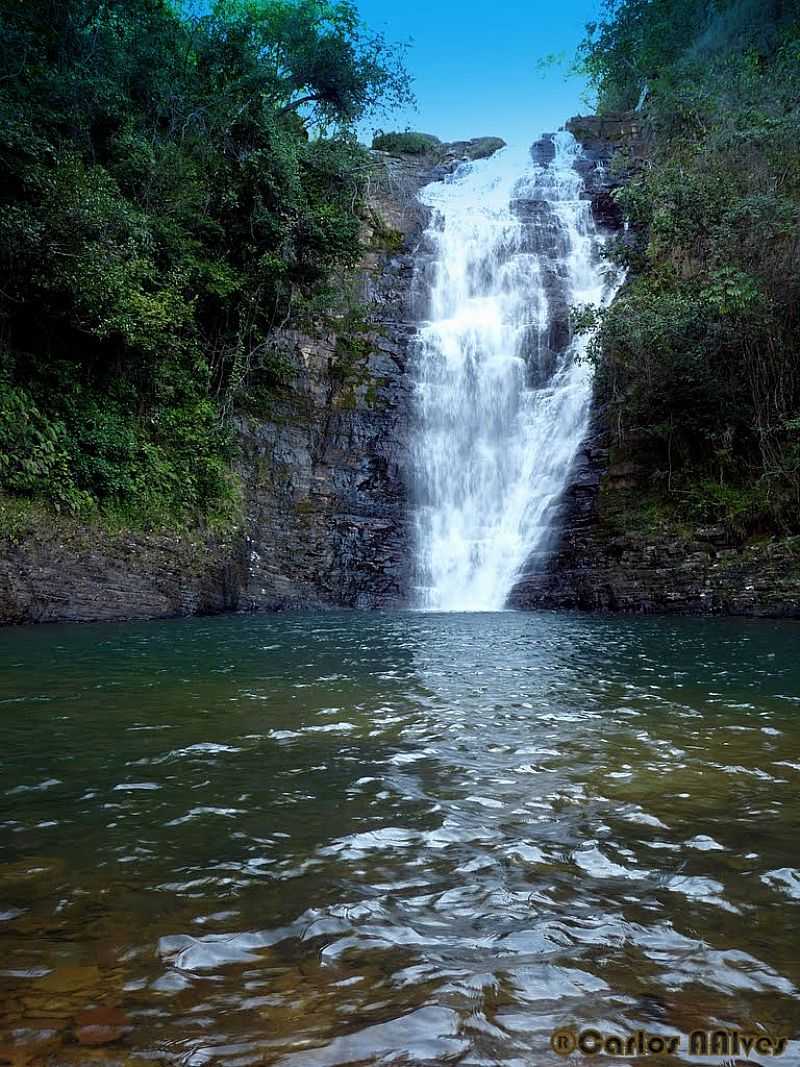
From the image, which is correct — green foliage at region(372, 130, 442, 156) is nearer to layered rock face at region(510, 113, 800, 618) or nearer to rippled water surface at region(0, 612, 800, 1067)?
layered rock face at region(510, 113, 800, 618)

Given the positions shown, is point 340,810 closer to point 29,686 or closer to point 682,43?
point 29,686

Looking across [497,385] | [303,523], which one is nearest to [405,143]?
[497,385]

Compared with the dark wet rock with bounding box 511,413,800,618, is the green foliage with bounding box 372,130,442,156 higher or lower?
higher

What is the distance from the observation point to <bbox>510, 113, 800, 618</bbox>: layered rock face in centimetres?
1608

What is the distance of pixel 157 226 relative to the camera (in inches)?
704

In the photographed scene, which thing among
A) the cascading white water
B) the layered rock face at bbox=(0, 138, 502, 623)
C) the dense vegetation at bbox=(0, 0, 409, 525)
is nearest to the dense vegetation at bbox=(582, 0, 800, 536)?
the cascading white water

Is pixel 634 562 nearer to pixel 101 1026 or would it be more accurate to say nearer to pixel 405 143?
pixel 101 1026

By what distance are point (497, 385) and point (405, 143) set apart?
18.6 meters

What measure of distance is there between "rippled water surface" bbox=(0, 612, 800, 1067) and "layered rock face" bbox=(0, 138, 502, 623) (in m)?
8.06

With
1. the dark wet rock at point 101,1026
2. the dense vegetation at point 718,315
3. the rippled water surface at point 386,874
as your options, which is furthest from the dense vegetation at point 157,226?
the dark wet rock at point 101,1026

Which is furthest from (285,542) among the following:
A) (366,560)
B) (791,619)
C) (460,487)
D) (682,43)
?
(682,43)

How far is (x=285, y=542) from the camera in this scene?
19.7m

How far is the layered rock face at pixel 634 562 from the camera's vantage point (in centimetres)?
1608

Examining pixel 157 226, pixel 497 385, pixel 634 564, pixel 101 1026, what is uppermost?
pixel 157 226
